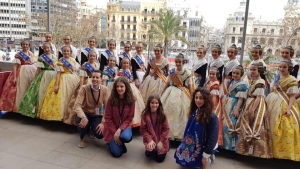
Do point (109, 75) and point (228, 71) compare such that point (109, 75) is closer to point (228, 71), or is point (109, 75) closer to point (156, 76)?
point (156, 76)

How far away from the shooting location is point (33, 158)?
245 cm

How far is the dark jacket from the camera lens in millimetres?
2137

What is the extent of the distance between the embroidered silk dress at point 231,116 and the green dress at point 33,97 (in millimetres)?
2565

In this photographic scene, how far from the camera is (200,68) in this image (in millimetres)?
3088

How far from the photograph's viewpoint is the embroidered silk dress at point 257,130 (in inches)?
97.0

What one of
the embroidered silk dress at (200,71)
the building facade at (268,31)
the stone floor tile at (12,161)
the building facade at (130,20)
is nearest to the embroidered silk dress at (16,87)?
the stone floor tile at (12,161)

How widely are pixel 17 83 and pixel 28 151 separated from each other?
140 cm

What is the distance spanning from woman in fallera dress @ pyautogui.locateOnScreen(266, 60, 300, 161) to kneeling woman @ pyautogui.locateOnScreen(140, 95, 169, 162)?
3.87 feet

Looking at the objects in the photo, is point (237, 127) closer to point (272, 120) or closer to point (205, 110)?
point (272, 120)

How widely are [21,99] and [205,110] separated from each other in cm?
282

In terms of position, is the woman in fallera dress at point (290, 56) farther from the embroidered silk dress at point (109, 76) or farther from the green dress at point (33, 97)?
the green dress at point (33, 97)

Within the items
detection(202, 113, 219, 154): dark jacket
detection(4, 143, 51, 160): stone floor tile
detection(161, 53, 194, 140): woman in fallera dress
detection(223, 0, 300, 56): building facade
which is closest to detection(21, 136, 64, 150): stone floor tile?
detection(4, 143, 51, 160): stone floor tile

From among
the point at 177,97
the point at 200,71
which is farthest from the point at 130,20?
the point at 177,97

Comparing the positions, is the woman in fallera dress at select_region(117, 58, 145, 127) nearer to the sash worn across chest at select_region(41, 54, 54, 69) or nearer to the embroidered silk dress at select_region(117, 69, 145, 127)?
the embroidered silk dress at select_region(117, 69, 145, 127)
